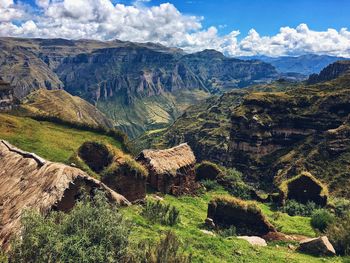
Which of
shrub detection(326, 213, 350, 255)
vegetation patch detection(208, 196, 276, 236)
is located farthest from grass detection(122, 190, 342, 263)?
vegetation patch detection(208, 196, 276, 236)

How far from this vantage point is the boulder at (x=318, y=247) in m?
30.4

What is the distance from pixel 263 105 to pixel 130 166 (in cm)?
14217

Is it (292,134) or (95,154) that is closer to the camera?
(95,154)

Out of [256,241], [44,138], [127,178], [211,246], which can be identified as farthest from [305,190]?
[44,138]

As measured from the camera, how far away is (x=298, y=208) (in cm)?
5072

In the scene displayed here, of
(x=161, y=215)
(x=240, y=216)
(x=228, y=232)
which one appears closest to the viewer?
(x=161, y=215)

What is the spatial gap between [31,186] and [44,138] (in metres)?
→ 41.4

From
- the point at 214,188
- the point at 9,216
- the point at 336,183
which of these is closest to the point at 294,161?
the point at 336,183

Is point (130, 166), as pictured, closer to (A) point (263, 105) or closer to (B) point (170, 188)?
(B) point (170, 188)

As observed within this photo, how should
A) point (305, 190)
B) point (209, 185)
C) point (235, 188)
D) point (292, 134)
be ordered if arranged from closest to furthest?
point (305, 190) < point (209, 185) < point (235, 188) < point (292, 134)

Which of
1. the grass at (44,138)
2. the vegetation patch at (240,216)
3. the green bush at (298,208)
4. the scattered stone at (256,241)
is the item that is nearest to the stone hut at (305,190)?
the green bush at (298,208)

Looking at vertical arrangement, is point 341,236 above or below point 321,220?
above

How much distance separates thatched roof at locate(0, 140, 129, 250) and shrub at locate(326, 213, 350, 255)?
658 inches

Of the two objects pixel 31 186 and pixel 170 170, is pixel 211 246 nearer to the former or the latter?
pixel 31 186
